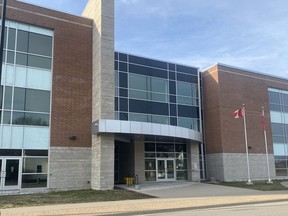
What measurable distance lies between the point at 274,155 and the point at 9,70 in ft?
93.2

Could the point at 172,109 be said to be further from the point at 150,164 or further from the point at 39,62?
the point at 39,62

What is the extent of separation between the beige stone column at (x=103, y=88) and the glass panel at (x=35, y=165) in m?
3.40

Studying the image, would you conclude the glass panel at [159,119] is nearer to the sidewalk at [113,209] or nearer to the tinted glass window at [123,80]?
the tinted glass window at [123,80]

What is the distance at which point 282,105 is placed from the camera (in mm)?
37469

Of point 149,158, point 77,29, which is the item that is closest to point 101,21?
point 77,29

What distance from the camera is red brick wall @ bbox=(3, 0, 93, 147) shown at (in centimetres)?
2256

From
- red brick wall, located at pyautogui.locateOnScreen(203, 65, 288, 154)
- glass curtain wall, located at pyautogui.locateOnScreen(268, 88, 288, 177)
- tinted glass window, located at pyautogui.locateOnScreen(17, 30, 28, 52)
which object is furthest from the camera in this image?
glass curtain wall, located at pyautogui.locateOnScreen(268, 88, 288, 177)

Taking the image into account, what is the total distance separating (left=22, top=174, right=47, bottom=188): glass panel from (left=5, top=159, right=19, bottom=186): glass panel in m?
0.50

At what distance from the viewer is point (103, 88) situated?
2273 cm

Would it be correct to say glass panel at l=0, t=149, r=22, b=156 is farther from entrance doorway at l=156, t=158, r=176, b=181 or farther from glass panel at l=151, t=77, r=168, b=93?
glass panel at l=151, t=77, r=168, b=93

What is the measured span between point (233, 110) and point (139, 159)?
11.8 metres

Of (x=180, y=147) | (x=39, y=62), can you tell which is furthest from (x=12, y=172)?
(x=180, y=147)

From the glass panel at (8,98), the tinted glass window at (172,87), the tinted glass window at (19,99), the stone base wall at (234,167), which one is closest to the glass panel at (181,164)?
the stone base wall at (234,167)

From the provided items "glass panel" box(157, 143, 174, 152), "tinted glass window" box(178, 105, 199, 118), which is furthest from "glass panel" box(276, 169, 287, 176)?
"glass panel" box(157, 143, 174, 152)
